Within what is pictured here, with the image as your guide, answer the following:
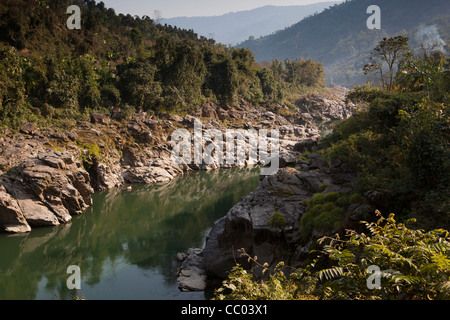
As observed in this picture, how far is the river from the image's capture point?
1560cm

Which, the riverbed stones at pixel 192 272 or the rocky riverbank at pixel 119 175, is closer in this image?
the riverbed stones at pixel 192 272

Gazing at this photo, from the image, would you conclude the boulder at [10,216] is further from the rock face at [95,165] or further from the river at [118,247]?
the river at [118,247]

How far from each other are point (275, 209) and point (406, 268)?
483 inches

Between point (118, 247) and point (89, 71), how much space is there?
24529 mm

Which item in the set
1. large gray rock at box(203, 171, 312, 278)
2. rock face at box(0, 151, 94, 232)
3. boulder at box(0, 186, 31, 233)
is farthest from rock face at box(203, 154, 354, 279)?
boulder at box(0, 186, 31, 233)

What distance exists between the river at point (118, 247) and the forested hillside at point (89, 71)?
11497mm

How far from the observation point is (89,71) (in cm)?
3747

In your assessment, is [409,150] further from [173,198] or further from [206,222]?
[173,198]

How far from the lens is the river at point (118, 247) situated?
15602mm

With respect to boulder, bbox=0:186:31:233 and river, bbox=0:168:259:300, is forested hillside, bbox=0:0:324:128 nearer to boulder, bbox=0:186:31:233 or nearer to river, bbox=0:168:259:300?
boulder, bbox=0:186:31:233

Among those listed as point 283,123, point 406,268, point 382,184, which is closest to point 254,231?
point 382,184

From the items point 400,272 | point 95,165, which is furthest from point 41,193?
point 400,272

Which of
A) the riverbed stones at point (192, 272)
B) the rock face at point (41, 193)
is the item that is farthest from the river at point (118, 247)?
the rock face at point (41, 193)

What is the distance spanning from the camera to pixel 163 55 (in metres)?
46.6
